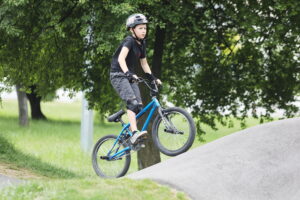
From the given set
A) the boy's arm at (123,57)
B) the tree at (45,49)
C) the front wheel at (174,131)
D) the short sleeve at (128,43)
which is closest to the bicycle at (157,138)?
the front wheel at (174,131)

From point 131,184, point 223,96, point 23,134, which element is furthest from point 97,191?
point 23,134

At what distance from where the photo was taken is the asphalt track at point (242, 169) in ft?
24.0

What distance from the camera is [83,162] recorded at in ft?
76.0

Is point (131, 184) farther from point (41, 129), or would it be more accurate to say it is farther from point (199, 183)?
A: point (41, 129)

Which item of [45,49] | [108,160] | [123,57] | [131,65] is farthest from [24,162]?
[123,57]

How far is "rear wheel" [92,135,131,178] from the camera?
8.90 metres

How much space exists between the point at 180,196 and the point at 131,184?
642 mm

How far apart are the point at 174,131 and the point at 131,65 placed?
1237 mm

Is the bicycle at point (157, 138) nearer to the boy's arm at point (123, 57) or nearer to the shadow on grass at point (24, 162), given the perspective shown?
the boy's arm at point (123, 57)

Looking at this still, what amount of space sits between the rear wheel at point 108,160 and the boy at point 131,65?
80 centimetres

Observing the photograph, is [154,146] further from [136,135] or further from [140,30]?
[140,30]

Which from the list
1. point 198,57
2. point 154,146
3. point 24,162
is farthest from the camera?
point 198,57

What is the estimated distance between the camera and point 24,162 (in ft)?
44.6

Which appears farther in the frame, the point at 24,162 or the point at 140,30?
the point at 24,162
